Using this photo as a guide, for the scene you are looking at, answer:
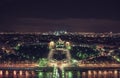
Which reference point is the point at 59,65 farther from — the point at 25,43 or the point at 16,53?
the point at 25,43

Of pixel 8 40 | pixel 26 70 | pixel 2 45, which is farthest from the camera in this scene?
pixel 8 40

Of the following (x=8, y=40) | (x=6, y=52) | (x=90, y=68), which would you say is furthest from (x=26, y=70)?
(x=8, y=40)

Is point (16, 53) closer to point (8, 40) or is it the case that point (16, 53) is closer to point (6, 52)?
point (6, 52)

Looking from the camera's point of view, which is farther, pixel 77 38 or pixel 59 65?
pixel 77 38

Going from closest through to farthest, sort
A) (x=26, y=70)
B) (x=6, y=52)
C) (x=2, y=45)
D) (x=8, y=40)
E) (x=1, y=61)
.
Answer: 1. (x=26, y=70)
2. (x=1, y=61)
3. (x=6, y=52)
4. (x=2, y=45)
5. (x=8, y=40)

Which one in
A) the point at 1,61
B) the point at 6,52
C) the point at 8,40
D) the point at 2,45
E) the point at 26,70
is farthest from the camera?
the point at 8,40

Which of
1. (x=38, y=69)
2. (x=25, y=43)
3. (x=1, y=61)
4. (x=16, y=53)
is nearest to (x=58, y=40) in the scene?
(x=25, y=43)

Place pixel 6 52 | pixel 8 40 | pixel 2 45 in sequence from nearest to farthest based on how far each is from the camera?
pixel 6 52, pixel 2 45, pixel 8 40

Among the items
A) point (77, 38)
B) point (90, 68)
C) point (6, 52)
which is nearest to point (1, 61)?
point (6, 52)

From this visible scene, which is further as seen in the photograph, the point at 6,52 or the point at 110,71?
the point at 6,52
